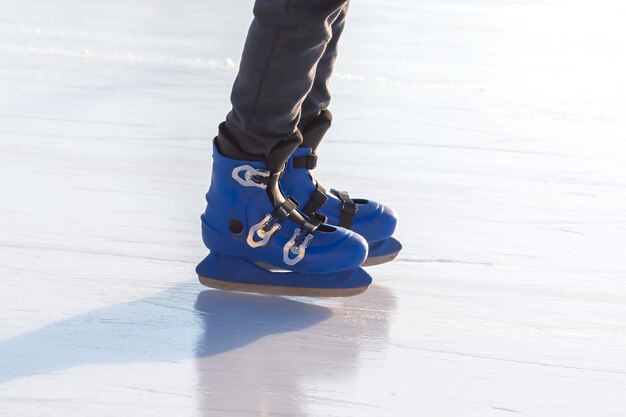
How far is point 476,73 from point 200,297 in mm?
2681

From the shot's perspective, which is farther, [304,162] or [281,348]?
[304,162]

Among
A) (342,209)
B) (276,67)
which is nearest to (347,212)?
(342,209)

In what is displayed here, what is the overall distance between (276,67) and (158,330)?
0.38m

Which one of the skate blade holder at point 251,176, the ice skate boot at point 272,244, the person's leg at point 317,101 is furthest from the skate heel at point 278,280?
the person's leg at point 317,101

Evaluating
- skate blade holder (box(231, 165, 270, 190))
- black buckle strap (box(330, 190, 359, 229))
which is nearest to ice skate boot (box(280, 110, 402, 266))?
black buckle strap (box(330, 190, 359, 229))

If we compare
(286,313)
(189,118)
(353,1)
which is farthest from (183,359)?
(353,1)

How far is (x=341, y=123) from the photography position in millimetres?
2904

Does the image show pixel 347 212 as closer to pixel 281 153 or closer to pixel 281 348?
pixel 281 153

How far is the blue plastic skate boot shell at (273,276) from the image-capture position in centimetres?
159

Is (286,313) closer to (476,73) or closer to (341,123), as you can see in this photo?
(341,123)

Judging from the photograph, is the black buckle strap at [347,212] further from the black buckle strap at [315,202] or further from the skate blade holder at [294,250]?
the skate blade holder at [294,250]

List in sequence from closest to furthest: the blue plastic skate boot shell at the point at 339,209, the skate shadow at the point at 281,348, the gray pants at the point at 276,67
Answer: the skate shadow at the point at 281,348 < the gray pants at the point at 276,67 < the blue plastic skate boot shell at the point at 339,209

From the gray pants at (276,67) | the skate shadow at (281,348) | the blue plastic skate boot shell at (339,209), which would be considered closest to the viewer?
the skate shadow at (281,348)

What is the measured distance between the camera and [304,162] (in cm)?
171
